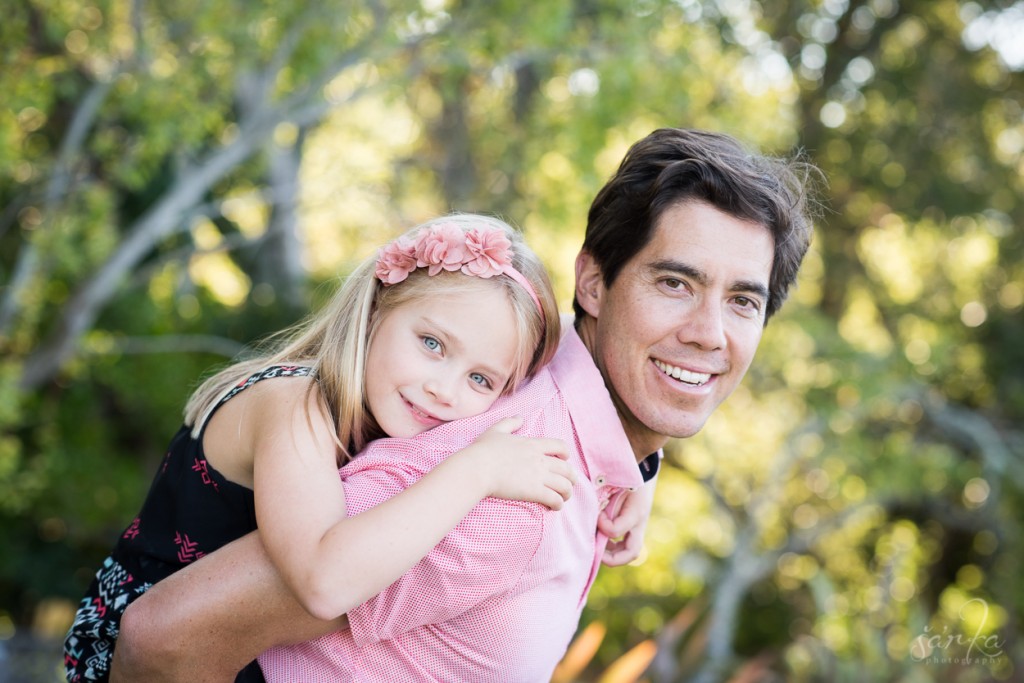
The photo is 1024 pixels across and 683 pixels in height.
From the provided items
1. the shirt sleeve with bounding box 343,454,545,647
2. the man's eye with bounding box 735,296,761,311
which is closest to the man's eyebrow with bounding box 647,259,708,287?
the man's eye with bounding box 735,296,761,311

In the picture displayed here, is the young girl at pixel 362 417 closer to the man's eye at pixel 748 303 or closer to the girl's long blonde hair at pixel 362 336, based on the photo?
the girl's long blonde hair at pixel 362 336

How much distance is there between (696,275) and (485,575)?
83cm

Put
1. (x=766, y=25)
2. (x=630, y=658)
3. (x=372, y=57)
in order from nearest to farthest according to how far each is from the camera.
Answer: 1. (x=630, y=658)
2. (x=372, y=57)
3. (x=766, y=25)

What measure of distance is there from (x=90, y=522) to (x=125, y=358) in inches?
54.4

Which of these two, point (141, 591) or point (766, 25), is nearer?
point (141, 591)

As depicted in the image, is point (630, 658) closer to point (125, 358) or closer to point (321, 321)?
point (321, 321)

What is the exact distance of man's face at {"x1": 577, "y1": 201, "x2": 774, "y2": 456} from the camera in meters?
2.42

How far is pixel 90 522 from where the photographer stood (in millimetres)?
9188

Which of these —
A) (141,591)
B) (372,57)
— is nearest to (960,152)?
(372,57)

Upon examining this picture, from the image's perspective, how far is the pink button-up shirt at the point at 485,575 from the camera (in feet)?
6.63

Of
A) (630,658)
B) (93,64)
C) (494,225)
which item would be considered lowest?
(630,658)

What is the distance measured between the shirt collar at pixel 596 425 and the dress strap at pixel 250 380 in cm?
53
